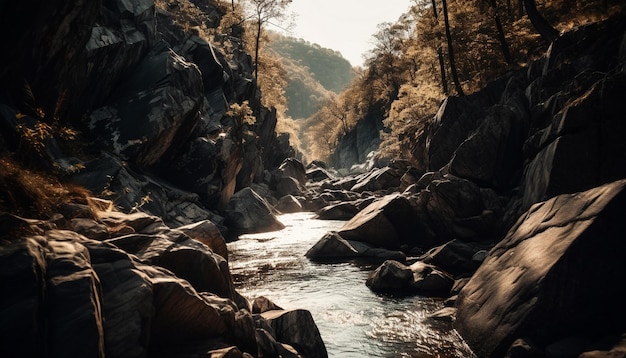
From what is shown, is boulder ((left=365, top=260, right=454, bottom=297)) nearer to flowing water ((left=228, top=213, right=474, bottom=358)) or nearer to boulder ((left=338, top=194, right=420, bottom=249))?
flowing water ((left=228, top=213, right=474, bottom=358))

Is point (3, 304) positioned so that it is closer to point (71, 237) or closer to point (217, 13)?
point (71, 237)

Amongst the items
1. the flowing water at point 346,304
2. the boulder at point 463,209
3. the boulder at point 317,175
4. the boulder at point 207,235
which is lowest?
the flowing water at point 346,304

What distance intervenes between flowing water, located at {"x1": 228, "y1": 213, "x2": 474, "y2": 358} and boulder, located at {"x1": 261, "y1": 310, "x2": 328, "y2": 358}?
2.29ft

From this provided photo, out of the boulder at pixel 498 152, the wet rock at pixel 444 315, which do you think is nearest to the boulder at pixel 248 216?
the boulder at pixel 498 152

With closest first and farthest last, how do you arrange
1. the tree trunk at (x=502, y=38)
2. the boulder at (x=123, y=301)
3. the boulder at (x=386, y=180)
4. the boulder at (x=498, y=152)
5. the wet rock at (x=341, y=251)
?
the boulder at (x=123, y=301) < the wet rock at (x=341, y=251) < the boulder at (x=498, y=152) < the tree trunk at (x=502, y=38) < the boulder at (x=386, y=180)

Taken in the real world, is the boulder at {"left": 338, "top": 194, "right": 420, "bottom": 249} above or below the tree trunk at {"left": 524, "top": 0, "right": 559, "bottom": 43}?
below

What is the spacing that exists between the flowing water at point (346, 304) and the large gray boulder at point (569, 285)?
123 cm

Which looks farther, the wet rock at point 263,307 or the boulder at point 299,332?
the wet rock at point 263,307

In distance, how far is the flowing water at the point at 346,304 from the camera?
974cm

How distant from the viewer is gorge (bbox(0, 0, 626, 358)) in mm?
5984

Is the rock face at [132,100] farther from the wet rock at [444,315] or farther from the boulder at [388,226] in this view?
the boulder at [388,226]

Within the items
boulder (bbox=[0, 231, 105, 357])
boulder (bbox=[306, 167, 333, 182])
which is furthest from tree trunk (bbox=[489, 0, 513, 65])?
boulder (bbox=[306, 167, 333, 182])

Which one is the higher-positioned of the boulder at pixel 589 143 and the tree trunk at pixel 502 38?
the tree trunk at pixel 502 38

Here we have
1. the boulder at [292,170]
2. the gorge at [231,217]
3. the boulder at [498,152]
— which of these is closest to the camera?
the gorge at [231,217]
